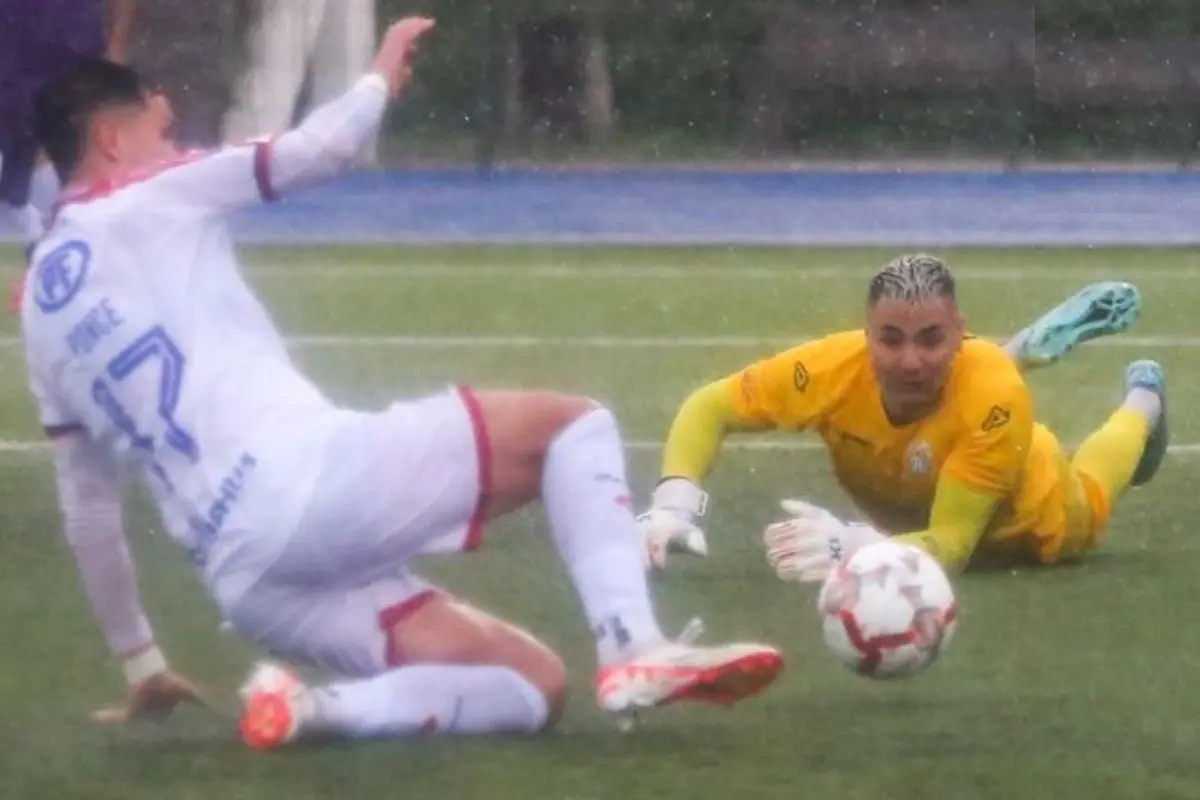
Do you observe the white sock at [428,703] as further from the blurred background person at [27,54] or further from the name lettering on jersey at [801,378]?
the blurred background person at [27,54]

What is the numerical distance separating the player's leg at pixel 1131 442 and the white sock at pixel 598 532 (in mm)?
2444

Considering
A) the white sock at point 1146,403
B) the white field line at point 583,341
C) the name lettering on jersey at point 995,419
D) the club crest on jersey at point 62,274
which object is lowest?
the white field line at point 583,341

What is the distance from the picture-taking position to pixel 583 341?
1122cm

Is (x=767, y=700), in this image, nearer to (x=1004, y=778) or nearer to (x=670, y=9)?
(x=1004, y=778)

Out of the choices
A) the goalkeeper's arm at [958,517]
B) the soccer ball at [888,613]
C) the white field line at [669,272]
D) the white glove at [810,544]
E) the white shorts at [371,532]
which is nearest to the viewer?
the white shorts at [371,532]

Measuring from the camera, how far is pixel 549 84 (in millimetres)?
22312

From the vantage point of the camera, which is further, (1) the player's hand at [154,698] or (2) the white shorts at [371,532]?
(1) the player's hand at [154,698]

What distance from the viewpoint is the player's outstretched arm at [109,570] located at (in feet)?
15.1

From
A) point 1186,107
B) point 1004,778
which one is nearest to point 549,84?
point 1186,107

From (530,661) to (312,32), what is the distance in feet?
51.6

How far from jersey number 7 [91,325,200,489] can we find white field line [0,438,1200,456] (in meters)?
3.96

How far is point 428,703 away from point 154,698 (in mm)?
567

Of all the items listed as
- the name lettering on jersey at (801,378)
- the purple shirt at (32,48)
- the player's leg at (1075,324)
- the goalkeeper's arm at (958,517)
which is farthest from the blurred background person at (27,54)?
the goalkeeper's arm at (958,517)

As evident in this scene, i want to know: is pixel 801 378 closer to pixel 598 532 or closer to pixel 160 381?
pixel 598 532
